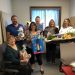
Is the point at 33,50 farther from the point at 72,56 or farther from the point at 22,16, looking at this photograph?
the point at 22,16

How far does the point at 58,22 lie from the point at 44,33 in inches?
108

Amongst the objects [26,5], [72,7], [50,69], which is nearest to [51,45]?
[50,69]

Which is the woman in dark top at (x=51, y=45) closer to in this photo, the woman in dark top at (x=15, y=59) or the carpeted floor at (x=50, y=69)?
the carpeted floor at (x=50, y=69)

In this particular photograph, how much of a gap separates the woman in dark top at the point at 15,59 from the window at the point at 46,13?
370cm

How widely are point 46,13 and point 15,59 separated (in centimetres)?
428

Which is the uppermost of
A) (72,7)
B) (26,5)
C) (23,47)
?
(26,5)

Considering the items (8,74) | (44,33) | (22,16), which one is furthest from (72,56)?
(22,16)

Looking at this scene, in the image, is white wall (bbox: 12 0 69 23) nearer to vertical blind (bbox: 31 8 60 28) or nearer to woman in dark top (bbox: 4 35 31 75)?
vertical blind (bbox: 31 8 60 28)

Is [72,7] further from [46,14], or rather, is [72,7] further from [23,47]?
[23,47]

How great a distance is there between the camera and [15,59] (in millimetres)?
3166

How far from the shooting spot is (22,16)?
677cm

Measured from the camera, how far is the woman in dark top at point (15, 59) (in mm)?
3066

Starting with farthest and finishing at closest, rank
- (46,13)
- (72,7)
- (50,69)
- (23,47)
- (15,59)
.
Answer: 1. (46,13)
2. (72,7)
3. (50,69)
4. (23,47)
5. (15,59)

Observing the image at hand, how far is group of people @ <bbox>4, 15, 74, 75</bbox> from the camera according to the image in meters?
3.17
